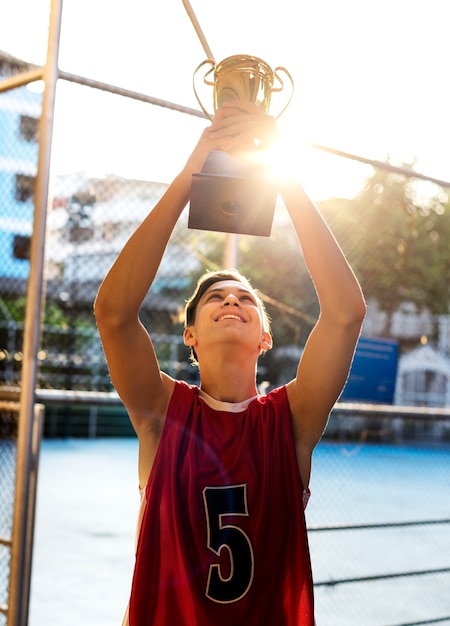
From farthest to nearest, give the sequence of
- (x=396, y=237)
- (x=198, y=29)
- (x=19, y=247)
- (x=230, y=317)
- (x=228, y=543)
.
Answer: (x=396, y=237) < (x=19, y=247) < (x=198, y=29) < (x=230, y=317) < (x=228, y=543)

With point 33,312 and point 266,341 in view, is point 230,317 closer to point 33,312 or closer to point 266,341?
point 266,341

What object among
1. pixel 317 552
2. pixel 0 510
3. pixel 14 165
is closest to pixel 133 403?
pixel 14 165

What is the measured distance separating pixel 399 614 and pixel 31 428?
2.66 m

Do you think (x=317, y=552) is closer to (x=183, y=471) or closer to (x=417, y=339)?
(x=183, y=471)

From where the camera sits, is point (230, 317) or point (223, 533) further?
point (230, 317)

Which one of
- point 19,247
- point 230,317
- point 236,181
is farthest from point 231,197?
point 19,247

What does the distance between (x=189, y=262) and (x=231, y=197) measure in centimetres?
483

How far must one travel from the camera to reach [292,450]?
1.43 metres

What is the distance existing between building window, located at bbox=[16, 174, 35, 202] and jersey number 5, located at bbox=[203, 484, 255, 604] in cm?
266

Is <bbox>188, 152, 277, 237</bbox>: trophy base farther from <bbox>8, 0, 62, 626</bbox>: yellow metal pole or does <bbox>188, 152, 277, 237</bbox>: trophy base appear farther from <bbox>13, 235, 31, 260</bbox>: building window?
<bbox>13, 235, 31, 260</bbox>: building window

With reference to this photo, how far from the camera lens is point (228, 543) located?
53.0 inches

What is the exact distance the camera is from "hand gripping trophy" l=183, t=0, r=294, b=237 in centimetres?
140

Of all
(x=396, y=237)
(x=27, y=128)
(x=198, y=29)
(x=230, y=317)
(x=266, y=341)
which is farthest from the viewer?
(x=396, y=237)

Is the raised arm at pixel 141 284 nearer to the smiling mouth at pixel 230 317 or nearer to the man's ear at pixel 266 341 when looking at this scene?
the smiling mouth at pixel 230 317
